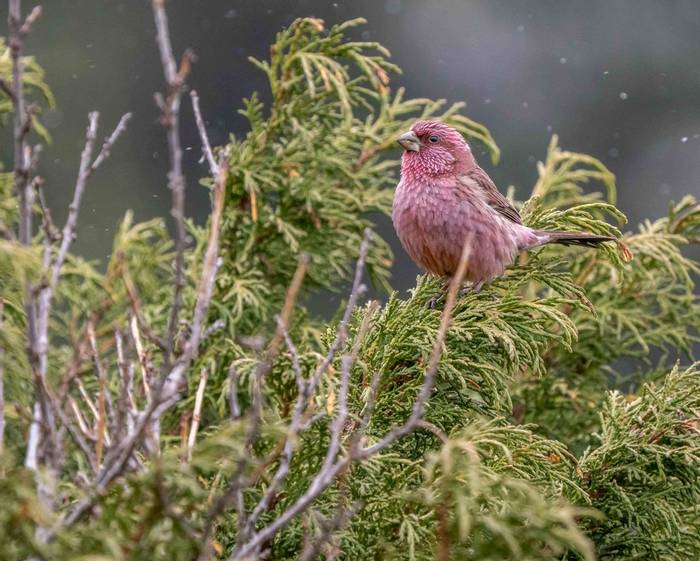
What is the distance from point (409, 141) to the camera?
416cm

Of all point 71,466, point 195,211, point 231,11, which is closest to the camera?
point 71,466

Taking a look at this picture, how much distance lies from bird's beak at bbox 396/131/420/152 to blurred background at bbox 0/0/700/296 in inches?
275

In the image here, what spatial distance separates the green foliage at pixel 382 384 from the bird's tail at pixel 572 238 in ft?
0.42

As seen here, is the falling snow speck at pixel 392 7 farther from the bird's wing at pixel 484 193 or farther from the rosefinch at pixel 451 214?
the bird's wing at pixel 484 193

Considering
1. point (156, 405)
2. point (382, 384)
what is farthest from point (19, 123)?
point (382, 384)

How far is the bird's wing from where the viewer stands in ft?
13.6

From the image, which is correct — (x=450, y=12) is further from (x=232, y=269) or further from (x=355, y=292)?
(x=355, y=292)

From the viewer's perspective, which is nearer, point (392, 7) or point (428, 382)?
point (428, 382)

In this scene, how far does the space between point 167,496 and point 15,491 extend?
8.7 inches

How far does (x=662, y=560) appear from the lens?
263cm

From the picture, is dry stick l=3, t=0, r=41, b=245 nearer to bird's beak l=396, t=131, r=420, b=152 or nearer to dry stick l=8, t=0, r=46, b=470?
dry stick l=8, t=0, r=46, b=470

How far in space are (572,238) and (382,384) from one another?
4.13ft

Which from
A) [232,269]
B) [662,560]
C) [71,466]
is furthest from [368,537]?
[232,269]

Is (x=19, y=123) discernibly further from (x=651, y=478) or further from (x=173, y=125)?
(x=651, y=478)
